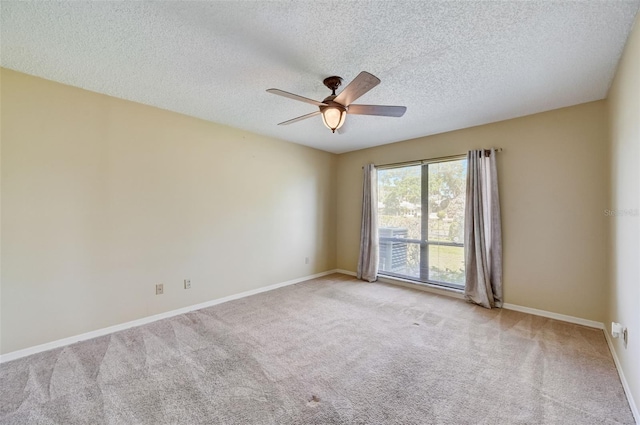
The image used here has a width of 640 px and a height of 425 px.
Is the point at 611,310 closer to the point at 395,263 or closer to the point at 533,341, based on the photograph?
the point at 533,341

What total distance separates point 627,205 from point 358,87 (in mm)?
2244

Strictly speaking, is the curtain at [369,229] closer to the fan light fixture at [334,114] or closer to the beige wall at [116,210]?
the beige wall at [116,210]

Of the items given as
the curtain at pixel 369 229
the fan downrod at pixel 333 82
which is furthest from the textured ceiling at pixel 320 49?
the curtain at pixel 369 229

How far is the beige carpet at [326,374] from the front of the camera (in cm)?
170

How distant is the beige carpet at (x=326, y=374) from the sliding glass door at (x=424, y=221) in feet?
3.60

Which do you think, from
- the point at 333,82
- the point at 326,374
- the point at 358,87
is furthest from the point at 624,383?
the point at 333,82

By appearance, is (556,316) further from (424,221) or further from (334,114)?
(334,114)

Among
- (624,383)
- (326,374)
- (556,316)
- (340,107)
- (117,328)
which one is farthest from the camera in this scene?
(556,316)

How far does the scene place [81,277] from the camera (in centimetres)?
268

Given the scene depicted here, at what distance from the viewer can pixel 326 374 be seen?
2105 millimetres

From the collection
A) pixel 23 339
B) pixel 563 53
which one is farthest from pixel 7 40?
pixel 563 53

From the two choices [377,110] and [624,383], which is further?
[377,110]

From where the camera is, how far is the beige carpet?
170 centimetres

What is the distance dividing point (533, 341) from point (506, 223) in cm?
151
